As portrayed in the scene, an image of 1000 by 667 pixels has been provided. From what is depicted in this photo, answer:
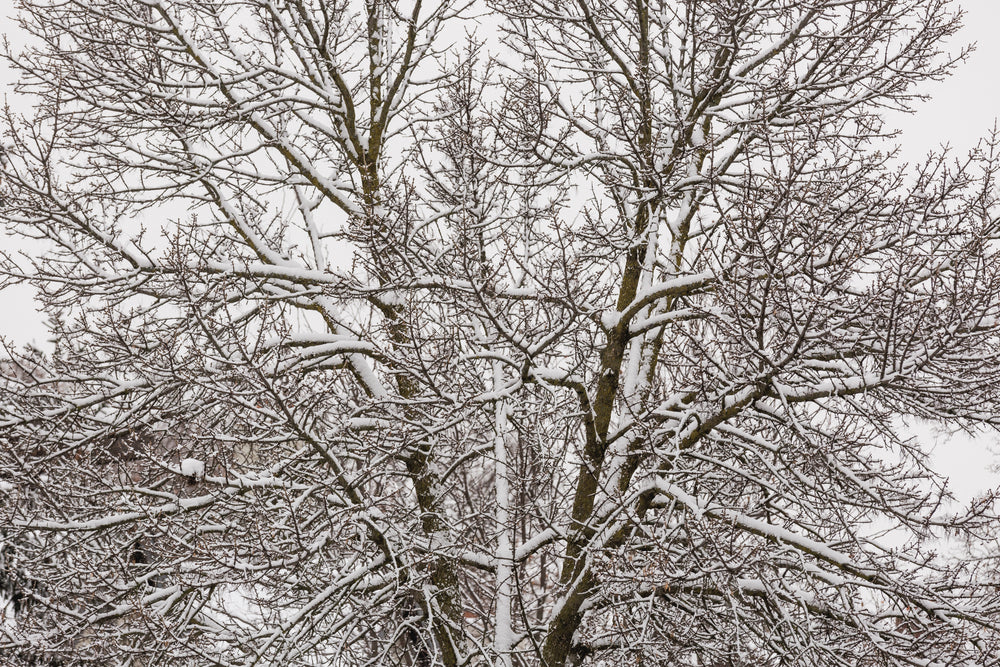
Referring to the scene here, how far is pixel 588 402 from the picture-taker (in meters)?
5.76

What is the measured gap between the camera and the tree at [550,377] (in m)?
4.64

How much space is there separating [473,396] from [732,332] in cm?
171

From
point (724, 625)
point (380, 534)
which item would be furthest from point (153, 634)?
point (724, 625)

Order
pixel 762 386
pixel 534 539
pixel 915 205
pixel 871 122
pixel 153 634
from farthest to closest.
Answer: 1. pixel 871 122
2. pixel 534 539
3. pixel 915 205
4. pixel 153 634
5. pixel 762 386

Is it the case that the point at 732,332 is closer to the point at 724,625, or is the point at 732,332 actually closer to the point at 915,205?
the point at 915,205

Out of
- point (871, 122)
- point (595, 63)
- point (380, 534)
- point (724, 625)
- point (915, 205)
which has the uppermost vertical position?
point (871, 122)

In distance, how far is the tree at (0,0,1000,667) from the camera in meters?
4.64

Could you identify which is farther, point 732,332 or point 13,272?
point 13,272

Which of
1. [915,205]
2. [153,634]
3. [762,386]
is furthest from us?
[915,205]

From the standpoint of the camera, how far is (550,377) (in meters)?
5.73

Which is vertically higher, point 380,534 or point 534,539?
point 534,539

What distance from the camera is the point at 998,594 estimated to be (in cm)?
463

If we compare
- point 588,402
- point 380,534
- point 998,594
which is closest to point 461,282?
point 588,402

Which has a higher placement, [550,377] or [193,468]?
[550,377]
